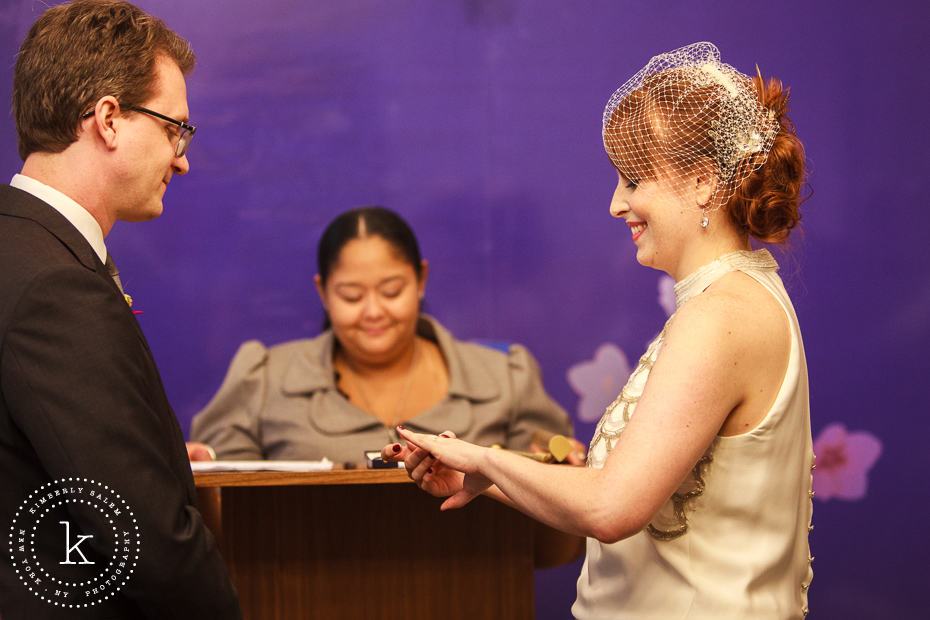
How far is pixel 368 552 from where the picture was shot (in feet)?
7.99

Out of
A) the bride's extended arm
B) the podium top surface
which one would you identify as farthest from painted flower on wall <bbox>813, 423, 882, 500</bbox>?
the bride's extended arm

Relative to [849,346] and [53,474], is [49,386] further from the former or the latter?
[849,346]

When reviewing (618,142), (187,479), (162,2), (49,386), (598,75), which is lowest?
(187,479)

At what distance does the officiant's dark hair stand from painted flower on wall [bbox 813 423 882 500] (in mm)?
1930

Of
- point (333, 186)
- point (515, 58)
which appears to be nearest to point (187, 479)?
point (333, 186)

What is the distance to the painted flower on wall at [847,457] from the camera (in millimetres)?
3986

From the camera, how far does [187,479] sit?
159 cm

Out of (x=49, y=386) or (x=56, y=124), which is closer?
(x=49, y=386)

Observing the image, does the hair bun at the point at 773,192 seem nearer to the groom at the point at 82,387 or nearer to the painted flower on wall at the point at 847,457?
the groom at the point at 82,387

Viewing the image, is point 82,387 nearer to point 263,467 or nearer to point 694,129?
point 263,467

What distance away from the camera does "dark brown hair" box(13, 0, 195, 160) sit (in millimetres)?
1632

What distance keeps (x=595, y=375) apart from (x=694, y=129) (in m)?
2.52

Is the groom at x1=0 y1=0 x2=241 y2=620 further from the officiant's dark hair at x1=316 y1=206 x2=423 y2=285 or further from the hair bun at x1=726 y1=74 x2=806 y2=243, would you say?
the officiant's dark hair at x1=316 y1=206 x2=423 y2=285

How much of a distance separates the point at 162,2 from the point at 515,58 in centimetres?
157
